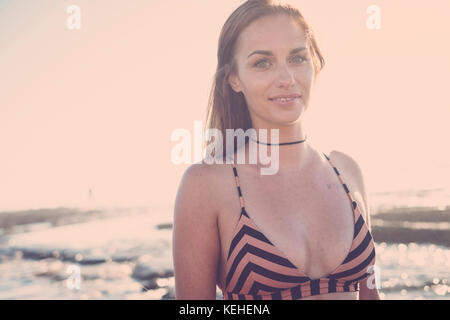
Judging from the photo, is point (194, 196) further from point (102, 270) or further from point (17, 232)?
point (17, 232)

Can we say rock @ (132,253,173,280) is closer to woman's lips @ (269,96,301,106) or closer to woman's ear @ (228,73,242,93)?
woman's ear @ (228,73,242,93)

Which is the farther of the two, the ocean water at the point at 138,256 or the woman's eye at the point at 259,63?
the ocean water at the point at 138,256

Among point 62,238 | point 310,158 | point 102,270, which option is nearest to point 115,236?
point 62,238

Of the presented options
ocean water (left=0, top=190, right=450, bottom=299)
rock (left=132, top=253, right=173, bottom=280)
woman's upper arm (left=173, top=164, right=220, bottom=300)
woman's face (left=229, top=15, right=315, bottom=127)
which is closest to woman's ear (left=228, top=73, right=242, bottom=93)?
woman's face (left=229, top=15, right=315, bottom=127)

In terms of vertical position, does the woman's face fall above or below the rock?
above

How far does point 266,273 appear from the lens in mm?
2580

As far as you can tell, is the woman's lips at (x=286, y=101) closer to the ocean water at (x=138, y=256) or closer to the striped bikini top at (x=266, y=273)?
the striped bikini top at (x=266, y=273)

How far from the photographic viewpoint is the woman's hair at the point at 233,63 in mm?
2895

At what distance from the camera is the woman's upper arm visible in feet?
8.55

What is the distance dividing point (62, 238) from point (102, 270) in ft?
26.9

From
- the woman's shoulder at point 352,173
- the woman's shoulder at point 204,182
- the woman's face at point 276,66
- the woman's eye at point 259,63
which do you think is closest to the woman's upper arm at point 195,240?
the woman's shoulder at point 204,182

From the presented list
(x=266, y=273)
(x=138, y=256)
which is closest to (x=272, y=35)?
(x=266, y=273)

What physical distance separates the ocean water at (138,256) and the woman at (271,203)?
6.36m

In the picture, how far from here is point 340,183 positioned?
122 inches
